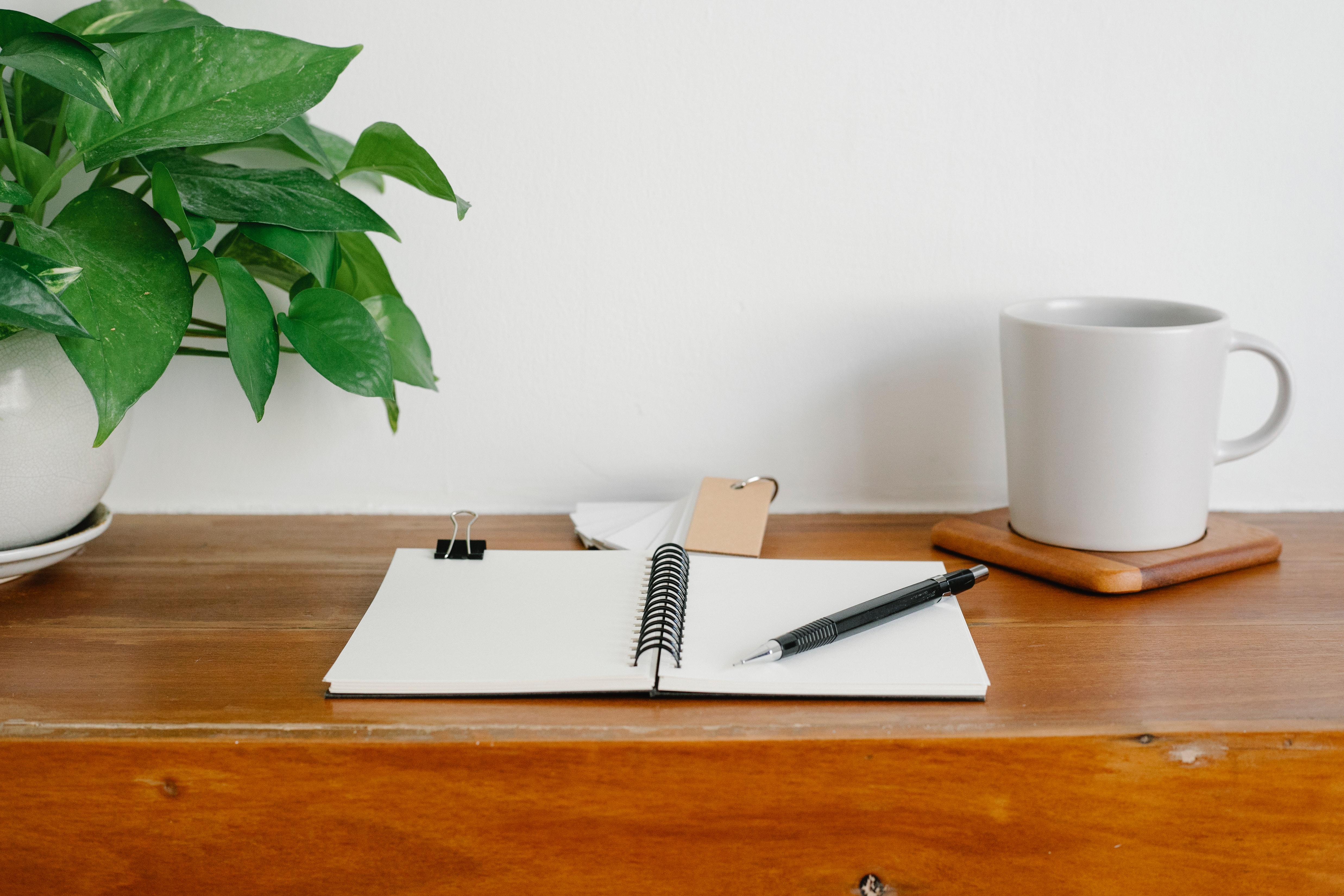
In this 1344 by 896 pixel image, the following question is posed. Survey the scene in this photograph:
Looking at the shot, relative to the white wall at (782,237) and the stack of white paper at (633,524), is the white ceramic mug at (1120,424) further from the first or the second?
the stack of white paper at (633,524)

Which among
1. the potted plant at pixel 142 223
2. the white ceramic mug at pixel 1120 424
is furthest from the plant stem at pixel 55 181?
the white ceramic mug at pixel 1120 424

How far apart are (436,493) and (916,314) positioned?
1.50 ft

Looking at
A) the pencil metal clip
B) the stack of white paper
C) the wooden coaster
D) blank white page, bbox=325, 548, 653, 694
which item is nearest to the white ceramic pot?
blank white page, bbox=325, 548, 653, 694

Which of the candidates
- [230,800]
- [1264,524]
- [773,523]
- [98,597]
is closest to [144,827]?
[230,800]

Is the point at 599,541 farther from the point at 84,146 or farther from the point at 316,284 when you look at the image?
the point at 84,146

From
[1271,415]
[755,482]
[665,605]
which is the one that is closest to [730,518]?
[755,482]

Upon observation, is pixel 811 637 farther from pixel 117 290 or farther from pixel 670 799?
pixel 117 290

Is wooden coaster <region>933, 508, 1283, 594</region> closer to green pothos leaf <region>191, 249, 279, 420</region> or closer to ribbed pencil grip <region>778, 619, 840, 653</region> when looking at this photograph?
ribbed pencil grip <region>778, 619, 840, 653</region>

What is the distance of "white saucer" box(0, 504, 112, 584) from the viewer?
0.63 meters

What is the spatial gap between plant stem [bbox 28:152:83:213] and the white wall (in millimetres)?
228

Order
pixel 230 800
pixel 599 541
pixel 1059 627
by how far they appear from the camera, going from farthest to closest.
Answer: pixel 599 541, pixel 1059 627, pixel 230 800

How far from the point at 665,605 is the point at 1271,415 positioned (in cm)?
51

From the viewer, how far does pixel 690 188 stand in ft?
2.58

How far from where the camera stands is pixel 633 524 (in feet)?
2.53
